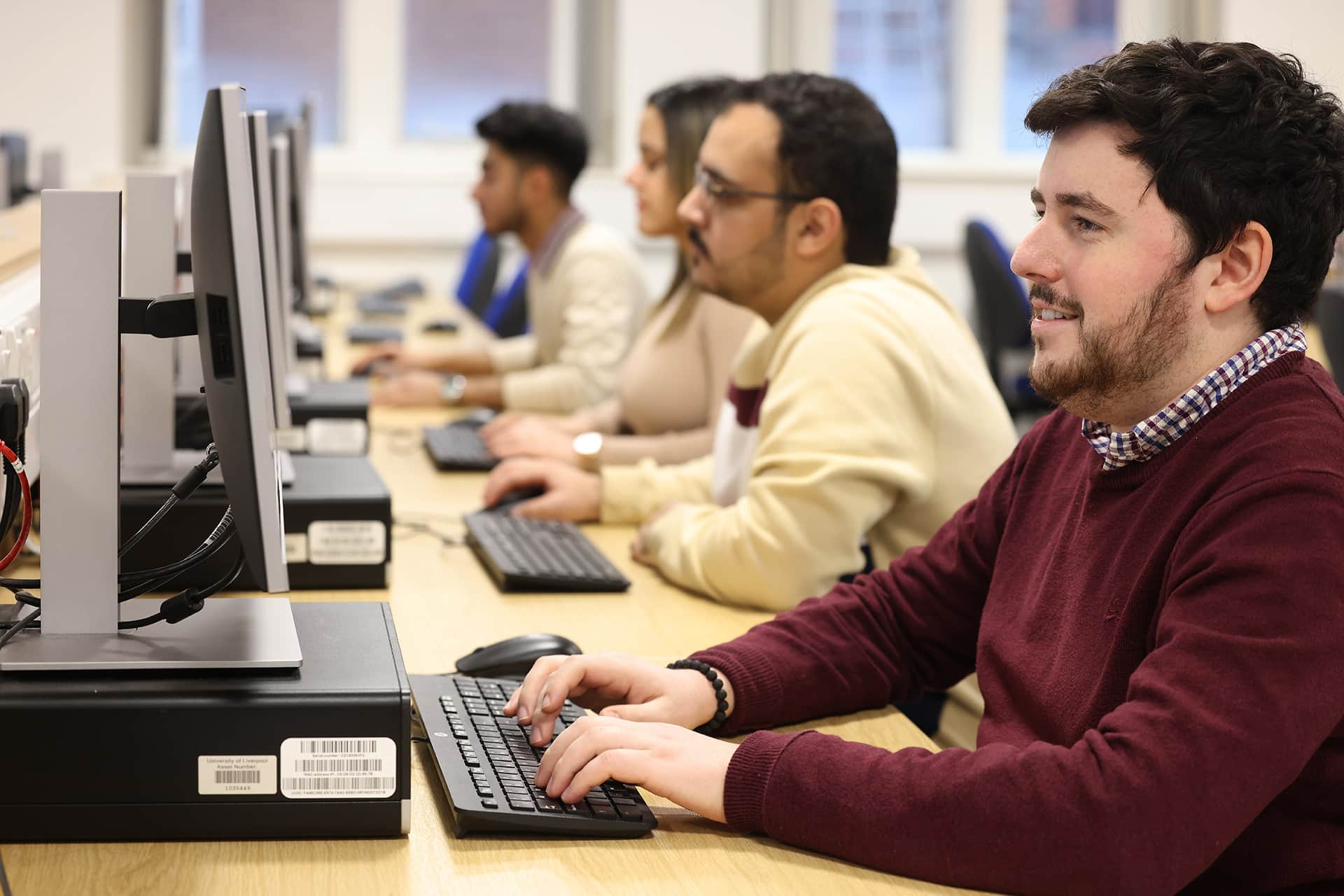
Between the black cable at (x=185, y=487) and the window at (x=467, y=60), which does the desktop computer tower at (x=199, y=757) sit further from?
the window at (x=467, y=60)

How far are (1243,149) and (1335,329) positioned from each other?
2.39m

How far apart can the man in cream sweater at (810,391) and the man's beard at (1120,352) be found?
566 mm

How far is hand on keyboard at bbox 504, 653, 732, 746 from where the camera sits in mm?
1229

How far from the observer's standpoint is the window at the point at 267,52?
6.14m

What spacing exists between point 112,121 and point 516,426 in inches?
→ 153

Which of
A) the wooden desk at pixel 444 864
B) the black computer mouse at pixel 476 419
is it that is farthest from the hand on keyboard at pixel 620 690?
the black computer mouse at pixel 476 419

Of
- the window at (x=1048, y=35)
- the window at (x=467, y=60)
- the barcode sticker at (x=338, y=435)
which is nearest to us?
the barcode sticker at (x=338, y=435)

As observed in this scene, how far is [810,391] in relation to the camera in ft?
5.79

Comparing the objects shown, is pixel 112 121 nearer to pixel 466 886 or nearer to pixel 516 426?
pixel 516 426

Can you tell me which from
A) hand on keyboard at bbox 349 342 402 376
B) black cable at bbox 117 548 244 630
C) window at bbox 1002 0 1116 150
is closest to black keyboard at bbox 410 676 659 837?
black cable at bbox 117 548 244 630

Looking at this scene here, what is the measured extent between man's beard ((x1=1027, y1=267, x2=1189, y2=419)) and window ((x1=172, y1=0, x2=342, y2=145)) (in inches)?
217

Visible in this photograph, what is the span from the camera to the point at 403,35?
6320 millimetres

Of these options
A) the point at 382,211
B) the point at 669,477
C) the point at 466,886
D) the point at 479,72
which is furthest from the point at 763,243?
the point at 479,72

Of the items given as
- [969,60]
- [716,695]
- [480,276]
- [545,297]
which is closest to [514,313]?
[480,276]
